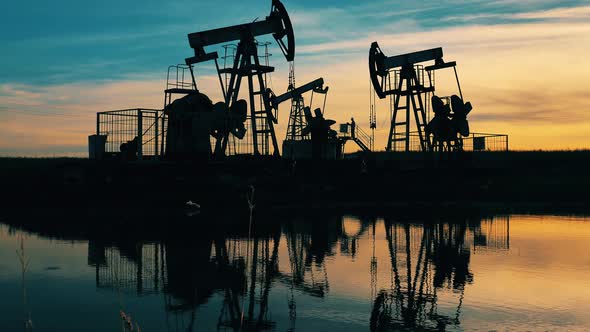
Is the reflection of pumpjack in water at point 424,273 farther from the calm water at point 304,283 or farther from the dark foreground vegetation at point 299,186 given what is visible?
the dark foreground vegetation at point 299,186

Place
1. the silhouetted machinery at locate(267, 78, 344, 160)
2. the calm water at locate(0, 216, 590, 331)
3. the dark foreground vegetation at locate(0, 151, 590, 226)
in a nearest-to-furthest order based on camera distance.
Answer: the calm water at locate(0, 216, 590, 331), the dark foreground vegetation at locate(0, 151, 590, 226), the silhouetted machinery at locate(267, 78, 344, 160)

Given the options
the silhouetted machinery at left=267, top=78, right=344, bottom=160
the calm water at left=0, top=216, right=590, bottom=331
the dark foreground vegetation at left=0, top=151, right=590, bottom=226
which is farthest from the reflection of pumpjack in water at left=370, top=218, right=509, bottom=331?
the silhouetted machinery at left=267, top=78, right=344, bottom=160

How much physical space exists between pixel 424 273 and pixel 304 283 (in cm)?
227

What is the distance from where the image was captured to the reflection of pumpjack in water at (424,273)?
24.6ft

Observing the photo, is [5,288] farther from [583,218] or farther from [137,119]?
[583,218]

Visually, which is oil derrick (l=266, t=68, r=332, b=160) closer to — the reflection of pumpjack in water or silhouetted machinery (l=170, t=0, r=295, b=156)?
silhouetted machinery (l=170, t=0, r=295, b=156)

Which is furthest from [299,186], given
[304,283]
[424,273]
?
[304,283]

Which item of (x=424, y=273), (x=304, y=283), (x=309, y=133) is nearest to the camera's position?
(x=304, y=283)

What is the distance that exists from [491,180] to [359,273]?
1055 inches

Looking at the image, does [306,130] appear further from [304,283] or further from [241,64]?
[304,283]

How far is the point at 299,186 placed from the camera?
93.5ft

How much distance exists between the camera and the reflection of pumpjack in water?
7.50 m

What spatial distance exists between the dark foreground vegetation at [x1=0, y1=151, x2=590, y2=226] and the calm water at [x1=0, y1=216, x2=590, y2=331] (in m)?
7.76

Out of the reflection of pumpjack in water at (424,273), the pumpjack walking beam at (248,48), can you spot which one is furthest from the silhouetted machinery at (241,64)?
the reflection of pumpjack in water at (424,273)
